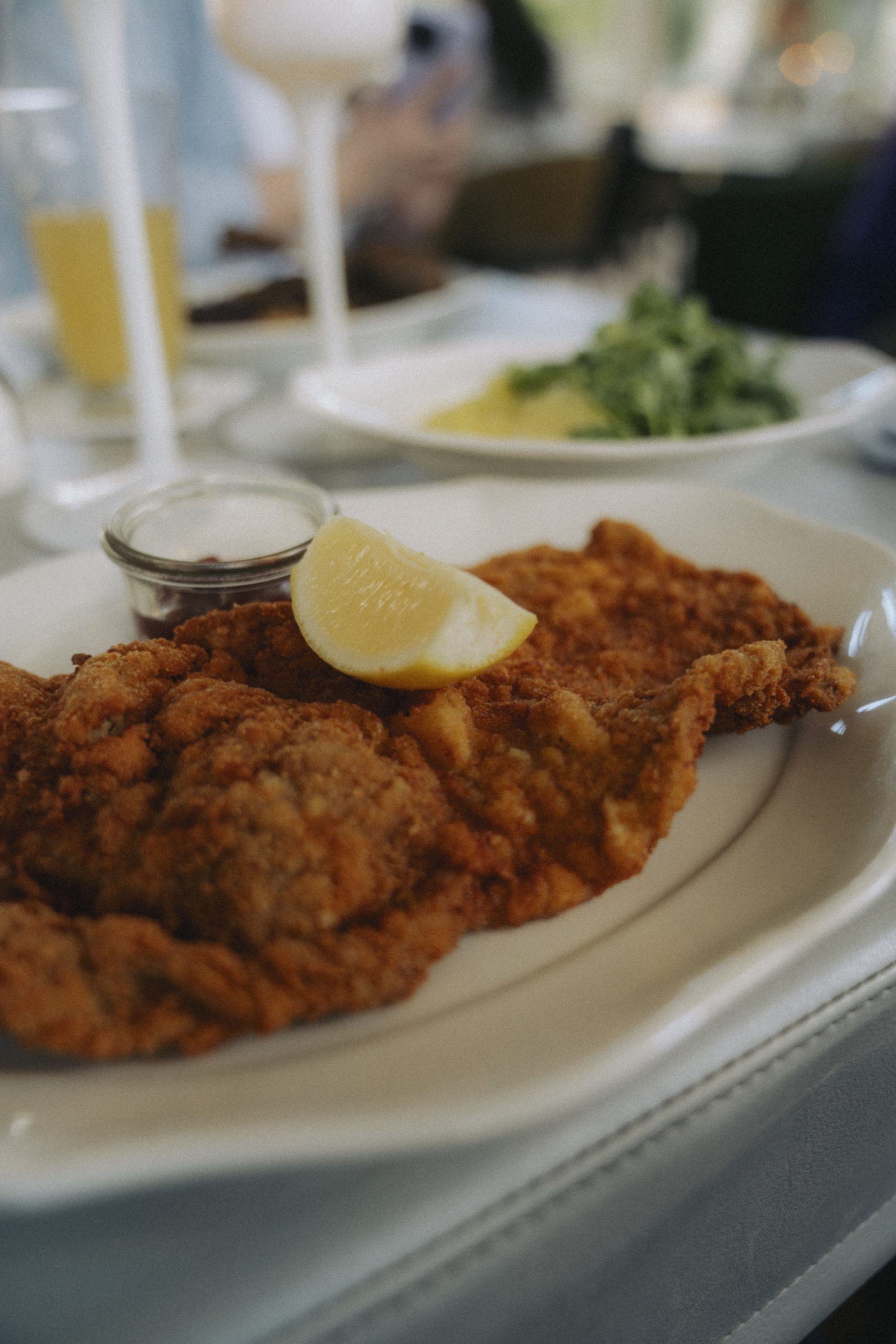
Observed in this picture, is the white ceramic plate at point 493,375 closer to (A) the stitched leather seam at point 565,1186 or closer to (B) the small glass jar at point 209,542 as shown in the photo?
(B) the small glass jar at point 209,542

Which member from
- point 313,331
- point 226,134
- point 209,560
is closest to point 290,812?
point 209,560

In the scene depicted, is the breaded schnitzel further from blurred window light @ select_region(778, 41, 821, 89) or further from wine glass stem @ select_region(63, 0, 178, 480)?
blurred window light @ select_region(778, 41, 821, 89)

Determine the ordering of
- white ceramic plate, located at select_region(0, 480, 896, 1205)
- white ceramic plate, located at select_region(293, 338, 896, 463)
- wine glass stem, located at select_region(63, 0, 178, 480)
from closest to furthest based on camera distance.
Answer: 1. white ceramic plate, located at select_region(0, 480, 896, 1205)
2. wine glass stem, located at select_region(63, 0, 178, 480)
3. white ceramic plate, located at select_region(293, 338, 896, 463)

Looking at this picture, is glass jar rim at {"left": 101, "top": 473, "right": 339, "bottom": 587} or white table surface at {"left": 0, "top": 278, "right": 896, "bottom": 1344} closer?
white table surface at {"left": 0, "top": 278, "right": 896, "bottom": 1344}

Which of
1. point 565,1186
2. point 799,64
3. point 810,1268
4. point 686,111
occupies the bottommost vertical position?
point 810,1268

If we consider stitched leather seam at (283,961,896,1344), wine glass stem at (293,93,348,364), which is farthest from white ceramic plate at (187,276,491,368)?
stitched leather seam at (283,961,896,1344)

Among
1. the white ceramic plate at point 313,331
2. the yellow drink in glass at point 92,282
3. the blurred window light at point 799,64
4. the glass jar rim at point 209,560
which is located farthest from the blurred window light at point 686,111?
the glass jar rim at point 209,560

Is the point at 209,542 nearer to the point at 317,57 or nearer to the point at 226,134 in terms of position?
the point at 317,57
